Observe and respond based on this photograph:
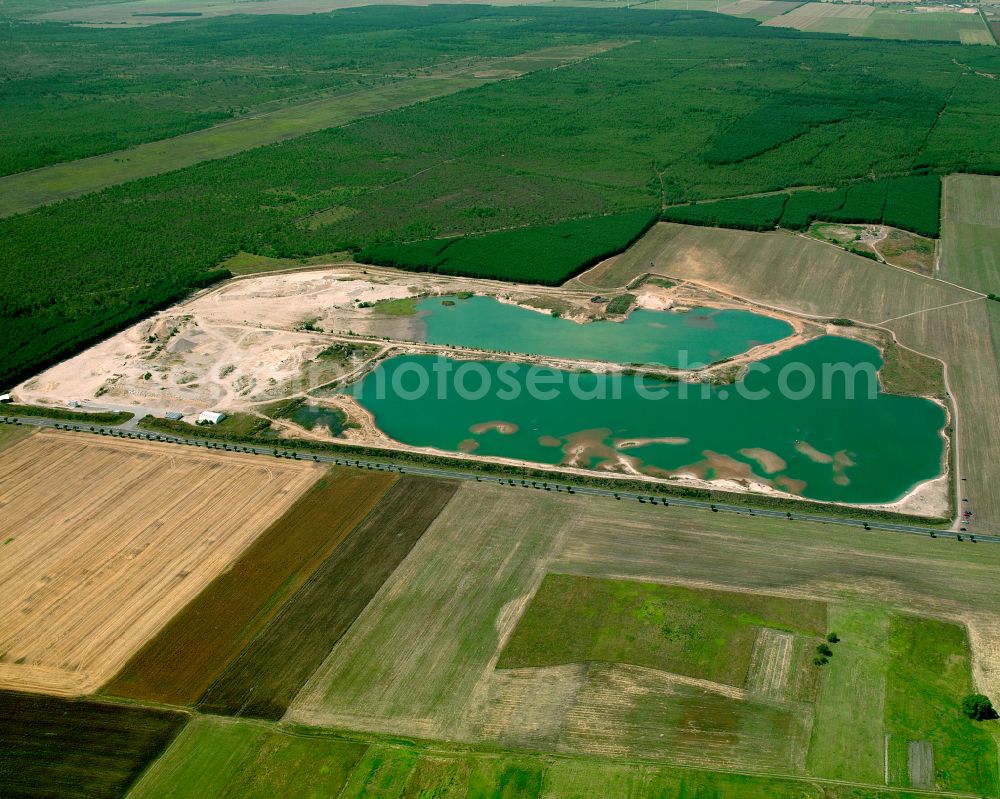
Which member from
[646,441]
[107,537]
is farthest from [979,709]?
[107,537]

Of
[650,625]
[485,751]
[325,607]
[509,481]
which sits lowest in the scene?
[485,751]

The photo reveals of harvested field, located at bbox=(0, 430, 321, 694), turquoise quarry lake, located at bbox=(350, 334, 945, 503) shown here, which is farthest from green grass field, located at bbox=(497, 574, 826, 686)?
harvested field, located at bbox=(0, 430, 321, 694)

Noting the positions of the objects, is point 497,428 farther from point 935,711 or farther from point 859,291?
point 859,291

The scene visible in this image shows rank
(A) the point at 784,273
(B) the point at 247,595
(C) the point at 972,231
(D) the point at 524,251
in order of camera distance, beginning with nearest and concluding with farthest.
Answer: (B) the point at 247,595 < (A) the point at 784,273 < (D) the point at 524,251 < (C) the point at 972,231

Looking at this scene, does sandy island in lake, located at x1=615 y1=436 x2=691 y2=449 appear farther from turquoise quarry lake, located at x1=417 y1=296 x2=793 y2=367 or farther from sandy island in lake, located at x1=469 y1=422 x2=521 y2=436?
turquoise quarry lake, located at x1=417 y1=296 x2=793 y2=367

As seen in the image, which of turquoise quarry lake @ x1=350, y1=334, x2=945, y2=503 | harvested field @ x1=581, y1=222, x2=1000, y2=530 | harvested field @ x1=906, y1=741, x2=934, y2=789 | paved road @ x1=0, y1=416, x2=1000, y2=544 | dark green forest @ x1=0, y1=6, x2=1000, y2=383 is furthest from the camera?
dark green forest @ x1=0, y1=6, x2=1000, y2=383
